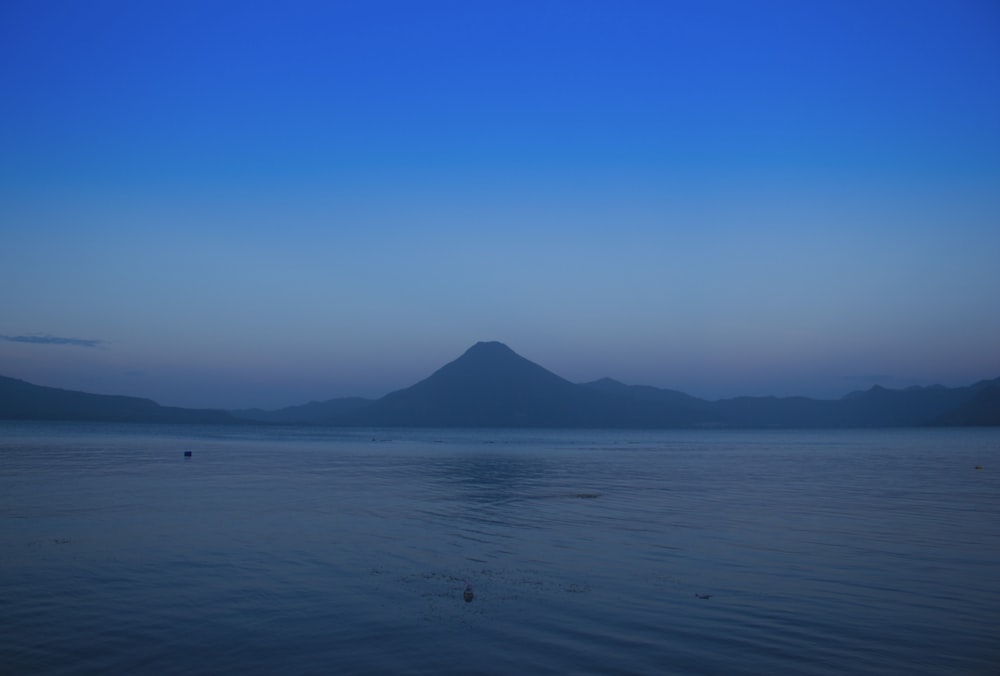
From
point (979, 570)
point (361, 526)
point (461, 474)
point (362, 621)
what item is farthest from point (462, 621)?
point (461, 474)

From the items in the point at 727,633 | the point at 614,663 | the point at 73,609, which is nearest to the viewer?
the point at 614,663

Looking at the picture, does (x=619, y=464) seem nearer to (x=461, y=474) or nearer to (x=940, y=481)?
(x=461, y=474)

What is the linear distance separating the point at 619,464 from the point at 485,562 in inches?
2357

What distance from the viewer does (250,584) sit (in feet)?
64.0

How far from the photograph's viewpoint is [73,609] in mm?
16734

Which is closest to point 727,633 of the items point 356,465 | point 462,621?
point 462,621

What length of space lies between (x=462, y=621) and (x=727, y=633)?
6.09 metres

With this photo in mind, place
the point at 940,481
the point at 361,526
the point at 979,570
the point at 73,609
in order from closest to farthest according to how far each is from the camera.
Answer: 1. the point at 73,609
2. the point at 979,570
3. the point at 361,526
4. the point at 940,481

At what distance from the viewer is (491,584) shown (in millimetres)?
19688

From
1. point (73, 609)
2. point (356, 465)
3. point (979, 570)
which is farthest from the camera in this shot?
point (356, 465)

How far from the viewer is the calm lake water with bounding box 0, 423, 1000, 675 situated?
1405cm

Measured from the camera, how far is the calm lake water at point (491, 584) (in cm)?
1405

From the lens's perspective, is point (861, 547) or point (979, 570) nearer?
point (979, 570)

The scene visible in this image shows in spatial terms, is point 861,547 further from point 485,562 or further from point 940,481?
point 940,481
